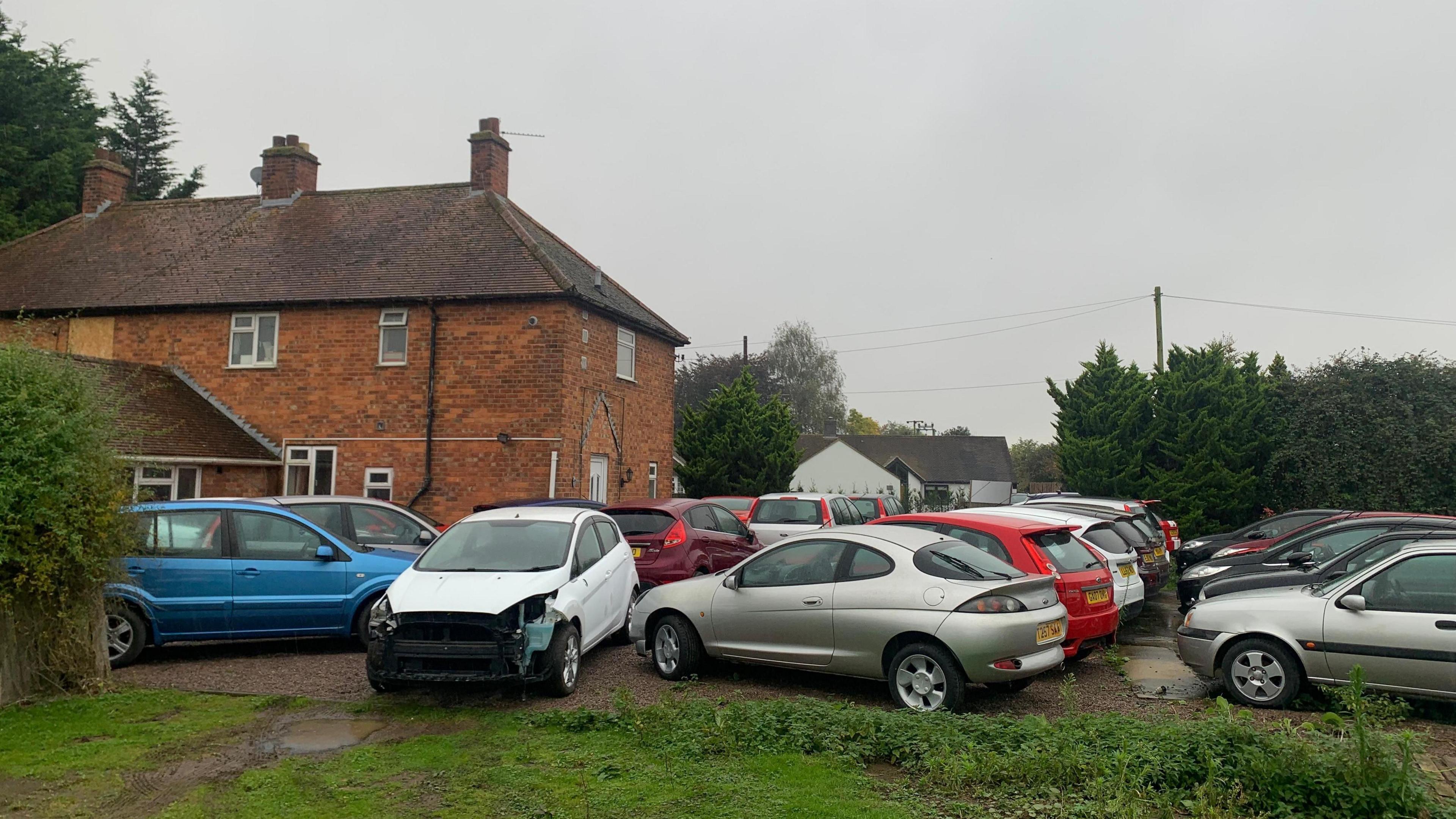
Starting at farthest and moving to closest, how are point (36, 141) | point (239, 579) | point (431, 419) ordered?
1. point (36, 141)
2. point (431, 419)
3. point (239, 579)

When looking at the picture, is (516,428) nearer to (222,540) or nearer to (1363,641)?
(222,540)

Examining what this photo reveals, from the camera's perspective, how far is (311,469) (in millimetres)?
20562

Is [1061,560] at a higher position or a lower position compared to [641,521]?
lower

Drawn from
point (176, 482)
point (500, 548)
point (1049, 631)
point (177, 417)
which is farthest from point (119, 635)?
point (177, 417)

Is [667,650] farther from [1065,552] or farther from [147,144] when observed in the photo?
[147,144]

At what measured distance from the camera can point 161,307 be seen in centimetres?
2147

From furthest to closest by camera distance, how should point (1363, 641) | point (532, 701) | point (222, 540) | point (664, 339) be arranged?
point (664, 339) < point (222, 540) < point (532, 701) < point (1363, 641)

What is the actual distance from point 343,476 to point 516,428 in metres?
4.13

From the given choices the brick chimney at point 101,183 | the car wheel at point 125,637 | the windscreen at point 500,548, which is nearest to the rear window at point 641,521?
the windscreen at point 500,548

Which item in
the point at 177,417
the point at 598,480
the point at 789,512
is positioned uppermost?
the point at 177,417

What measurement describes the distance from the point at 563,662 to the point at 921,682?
298cm

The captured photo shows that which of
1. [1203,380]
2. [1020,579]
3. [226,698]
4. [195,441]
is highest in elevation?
[1203,380]

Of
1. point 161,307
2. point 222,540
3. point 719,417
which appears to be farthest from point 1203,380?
point 161,307

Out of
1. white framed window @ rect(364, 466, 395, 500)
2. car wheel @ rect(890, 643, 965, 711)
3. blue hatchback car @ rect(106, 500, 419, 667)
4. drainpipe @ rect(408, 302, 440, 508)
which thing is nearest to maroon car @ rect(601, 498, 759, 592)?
blue hatchback car @ rect(106, 500, 419, 667)
